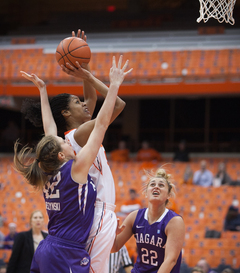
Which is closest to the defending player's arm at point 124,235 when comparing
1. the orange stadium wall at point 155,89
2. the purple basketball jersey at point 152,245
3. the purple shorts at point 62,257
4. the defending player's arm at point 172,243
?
the purple basketball jersey at point 152,245

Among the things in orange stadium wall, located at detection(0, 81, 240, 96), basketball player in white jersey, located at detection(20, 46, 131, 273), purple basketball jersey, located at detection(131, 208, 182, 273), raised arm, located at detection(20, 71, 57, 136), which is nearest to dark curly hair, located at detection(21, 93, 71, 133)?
basketball player in white jersey, located at detection(20, 46, 131, 273)

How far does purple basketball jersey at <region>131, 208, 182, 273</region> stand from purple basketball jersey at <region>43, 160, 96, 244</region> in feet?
3.06

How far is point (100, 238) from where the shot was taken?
108 inches

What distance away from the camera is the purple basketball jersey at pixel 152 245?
3.35 meters

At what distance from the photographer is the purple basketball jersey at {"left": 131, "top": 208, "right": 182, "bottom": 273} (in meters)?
3.35

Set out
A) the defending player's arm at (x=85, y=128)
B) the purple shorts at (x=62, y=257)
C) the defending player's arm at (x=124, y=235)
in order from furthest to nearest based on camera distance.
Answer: the defending player's arm at (x=124, y=235)
the defending player's arm at (x=85, y=128)
the purple shorts at (x=62, y=257)

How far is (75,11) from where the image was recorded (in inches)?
789

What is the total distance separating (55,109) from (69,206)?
984 millimetres

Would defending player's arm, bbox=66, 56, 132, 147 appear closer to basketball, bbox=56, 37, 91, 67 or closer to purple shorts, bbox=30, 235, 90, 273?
basketball, bbox=56, 37, 91, 67

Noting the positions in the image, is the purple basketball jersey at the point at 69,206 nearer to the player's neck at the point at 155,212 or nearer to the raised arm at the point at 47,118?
the raised arm at the point at 47,118

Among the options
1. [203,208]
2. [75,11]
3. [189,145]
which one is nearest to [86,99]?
[203,208]

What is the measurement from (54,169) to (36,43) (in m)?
13.7

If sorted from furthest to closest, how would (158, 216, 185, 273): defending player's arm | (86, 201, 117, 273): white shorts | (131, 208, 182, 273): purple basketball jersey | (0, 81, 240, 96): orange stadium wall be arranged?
(0, 81, 240, 96): orange stadium wall, (131, 208, 182, 273): purple basketball jersey, (158, 216, 185, 273): defending player's arm, (86, 201, 117, 273): white shorts

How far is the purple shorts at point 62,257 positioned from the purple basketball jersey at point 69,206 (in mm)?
43
